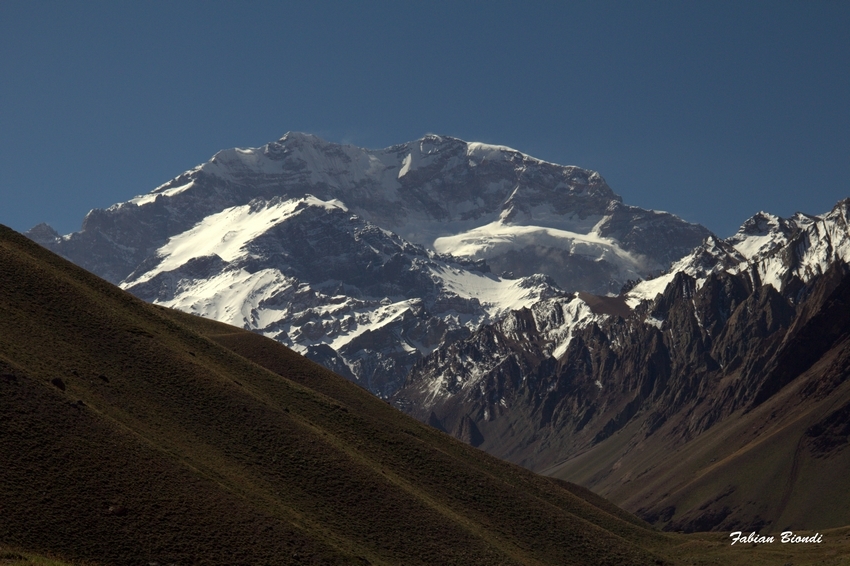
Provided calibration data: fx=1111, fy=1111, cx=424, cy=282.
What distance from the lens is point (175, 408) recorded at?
126938 millimetres

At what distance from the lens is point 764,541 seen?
167875 millimetres

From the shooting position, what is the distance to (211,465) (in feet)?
381

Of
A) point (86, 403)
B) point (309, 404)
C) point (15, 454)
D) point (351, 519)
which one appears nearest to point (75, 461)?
point (15, 454)

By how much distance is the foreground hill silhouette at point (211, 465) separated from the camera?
96.3 metres

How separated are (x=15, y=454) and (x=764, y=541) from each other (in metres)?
115

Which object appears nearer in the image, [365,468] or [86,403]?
[86,403]

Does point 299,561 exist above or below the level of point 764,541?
below

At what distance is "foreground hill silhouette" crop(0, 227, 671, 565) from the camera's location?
96.3m

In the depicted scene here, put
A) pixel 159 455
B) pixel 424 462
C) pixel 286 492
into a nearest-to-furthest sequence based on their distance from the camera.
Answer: pixel 159 455 → pixel 286 492 → pixel 424 462

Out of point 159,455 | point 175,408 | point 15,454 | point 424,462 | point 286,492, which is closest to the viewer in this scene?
point 15,454

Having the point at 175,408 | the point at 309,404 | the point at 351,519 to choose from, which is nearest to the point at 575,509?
the point at 309,404

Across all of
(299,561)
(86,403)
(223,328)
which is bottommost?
(299,561)

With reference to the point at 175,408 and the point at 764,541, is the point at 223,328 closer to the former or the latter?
the point at 175,408

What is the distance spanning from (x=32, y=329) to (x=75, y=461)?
3269 centimetres
